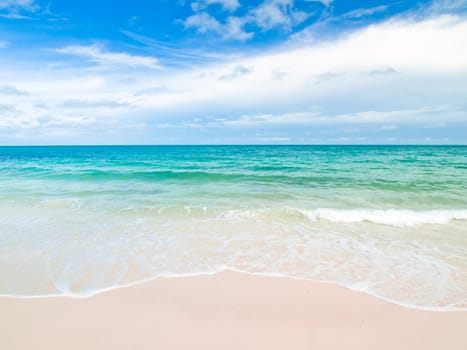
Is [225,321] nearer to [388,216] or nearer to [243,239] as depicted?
[243,239]

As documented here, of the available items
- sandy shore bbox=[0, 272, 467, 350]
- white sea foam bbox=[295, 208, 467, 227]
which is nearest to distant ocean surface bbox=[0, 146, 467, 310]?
white sea foam bbox=[295, 208, 467, 227]

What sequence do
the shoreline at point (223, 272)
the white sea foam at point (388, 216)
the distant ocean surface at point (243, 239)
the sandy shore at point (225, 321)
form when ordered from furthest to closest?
the white sea foam at point (388, 216) → the distant ocean surface at point (243, 239) → the shoreline at point (223, 272) → the sandy shore at point (225, 321)

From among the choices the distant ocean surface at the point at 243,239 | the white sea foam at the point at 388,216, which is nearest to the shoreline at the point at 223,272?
the distant ocean surface at the point at 243,239

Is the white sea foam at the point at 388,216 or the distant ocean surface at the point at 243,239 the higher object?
the white sea foam at the point at 388,216

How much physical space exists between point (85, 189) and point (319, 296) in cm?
1335

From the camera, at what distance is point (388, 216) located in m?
8.34

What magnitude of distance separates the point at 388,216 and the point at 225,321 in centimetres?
728

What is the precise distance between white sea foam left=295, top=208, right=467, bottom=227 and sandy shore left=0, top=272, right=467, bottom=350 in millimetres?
4562

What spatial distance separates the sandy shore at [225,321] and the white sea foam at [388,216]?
180 inches

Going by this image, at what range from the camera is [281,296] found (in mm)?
3875

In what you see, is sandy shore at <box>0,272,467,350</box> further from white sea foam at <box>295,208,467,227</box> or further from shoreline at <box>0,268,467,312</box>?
white sea foam at <box>295,208,467,227</box>

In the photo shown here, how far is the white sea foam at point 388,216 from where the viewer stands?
26.2 ft

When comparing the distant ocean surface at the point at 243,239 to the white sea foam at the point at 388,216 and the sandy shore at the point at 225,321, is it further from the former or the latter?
the sandy shore at the point at 225,321

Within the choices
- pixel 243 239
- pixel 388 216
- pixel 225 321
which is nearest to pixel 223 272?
pixel 225 321
